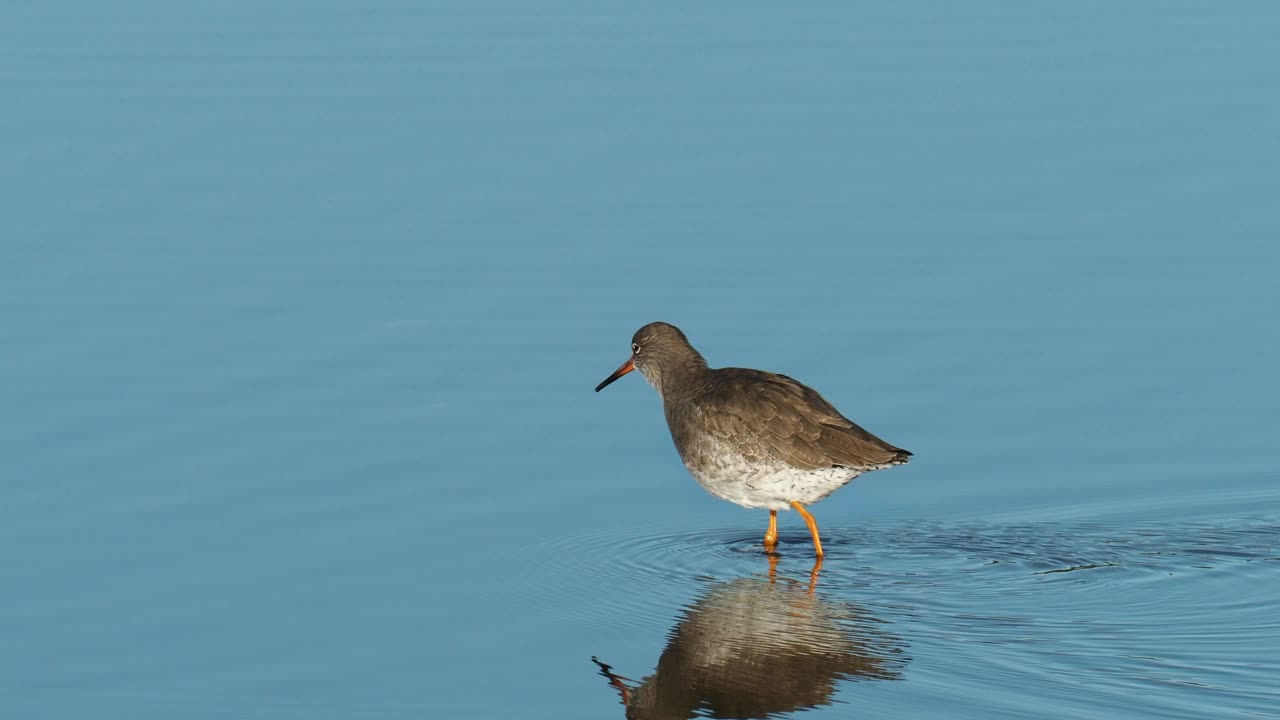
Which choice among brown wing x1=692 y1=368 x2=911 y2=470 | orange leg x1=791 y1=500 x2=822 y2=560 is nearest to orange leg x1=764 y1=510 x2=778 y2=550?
orange leg x1=791 y1=500 x2=822 y2=560

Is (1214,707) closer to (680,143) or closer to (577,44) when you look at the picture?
(680,143)

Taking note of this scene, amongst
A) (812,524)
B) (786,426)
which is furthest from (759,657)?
(786,426)

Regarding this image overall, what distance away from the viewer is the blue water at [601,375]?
9336 mm

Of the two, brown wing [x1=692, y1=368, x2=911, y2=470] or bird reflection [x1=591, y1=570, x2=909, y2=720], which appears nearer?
bird reflection [x1=591, y1=570, x2=909, y2=720]

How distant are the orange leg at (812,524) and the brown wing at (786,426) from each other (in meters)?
0.26

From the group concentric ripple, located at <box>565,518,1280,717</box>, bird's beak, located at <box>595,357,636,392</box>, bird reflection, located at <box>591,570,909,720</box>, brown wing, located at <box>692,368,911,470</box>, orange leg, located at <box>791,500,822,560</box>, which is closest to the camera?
bird reflection, located at <box>591,570,909,720</box>

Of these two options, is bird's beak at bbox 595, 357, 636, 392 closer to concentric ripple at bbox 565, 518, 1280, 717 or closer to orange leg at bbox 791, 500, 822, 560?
concentric ripple at bbox 565, 518, 1280, 717

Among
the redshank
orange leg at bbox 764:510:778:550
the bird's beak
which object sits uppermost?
the bird's beak

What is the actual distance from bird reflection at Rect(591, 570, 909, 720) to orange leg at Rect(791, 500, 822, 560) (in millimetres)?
474

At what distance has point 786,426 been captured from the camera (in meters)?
11.5

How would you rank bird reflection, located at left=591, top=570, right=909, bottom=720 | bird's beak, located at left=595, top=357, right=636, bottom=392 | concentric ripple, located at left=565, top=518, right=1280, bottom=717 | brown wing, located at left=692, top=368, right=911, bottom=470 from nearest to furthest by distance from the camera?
1. bird reflection, located at left=591, top=570, right=909, bottom=720
2. concentric ripple, located at left=565, top=518, right=1280, bottom=717
3. brown wing, located at left=692, top=368, right=911, bottom=470
4. bird's beak, located at left=595, top=357, right=636, bottom=392

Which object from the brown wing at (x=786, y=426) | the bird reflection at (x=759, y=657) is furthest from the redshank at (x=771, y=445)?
the bird reflection at (x=759, y=657)

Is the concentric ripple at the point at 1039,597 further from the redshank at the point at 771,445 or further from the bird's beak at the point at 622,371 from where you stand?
the bird's beak at the point at 622,371

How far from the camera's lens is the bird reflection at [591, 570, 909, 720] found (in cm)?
883
